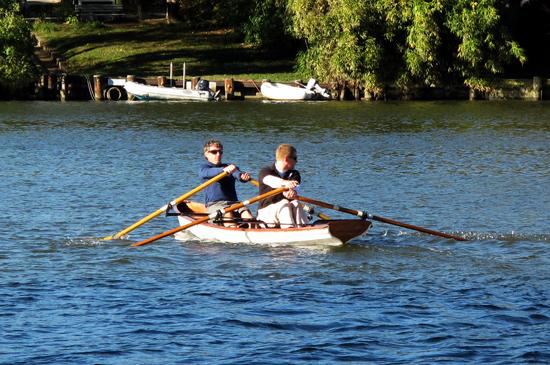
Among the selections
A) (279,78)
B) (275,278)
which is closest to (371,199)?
(275,278)

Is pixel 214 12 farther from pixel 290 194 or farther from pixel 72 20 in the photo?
pixel 290 194

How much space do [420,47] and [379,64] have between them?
201 cm

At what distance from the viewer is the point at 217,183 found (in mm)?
21891

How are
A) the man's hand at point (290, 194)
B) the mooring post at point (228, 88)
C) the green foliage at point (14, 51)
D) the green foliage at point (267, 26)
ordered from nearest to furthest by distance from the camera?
1. the man's hand at point (290, 194)
2. the green foliage at point (14, 51)
3. the mooring post at point (228, 88)
4. the green foliage at point (267, 26)

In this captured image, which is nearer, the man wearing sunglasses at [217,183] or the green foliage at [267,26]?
the man wearing sunglasses at [217,183]

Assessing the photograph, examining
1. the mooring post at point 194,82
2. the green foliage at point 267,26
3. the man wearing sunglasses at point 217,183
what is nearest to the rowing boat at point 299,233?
the man wearing sunglasses at point 217,183

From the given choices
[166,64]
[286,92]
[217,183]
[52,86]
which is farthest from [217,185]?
[166,64]

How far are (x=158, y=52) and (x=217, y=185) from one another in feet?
145

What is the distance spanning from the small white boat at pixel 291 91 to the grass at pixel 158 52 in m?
2.72

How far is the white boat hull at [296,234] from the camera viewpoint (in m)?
20.4

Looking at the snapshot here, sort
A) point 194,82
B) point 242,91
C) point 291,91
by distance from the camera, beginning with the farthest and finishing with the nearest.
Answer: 1. point 242,91
2. point 194,82
3. point 291,91

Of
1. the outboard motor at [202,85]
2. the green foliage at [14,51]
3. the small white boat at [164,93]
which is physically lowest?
the small white boat at [164,93]

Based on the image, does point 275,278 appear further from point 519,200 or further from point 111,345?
point 519,200

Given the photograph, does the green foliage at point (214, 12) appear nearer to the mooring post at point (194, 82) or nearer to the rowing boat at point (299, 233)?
the mooring post at point (194, 82)
